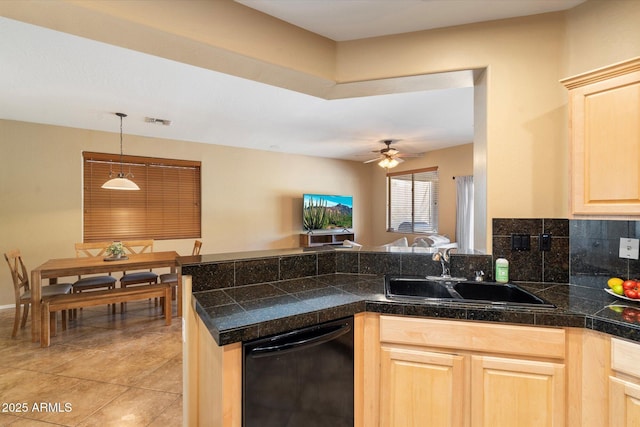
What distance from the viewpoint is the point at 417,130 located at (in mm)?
4250

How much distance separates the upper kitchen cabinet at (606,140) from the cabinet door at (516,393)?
0.80m

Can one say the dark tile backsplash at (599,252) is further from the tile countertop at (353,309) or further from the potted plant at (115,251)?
the potted plant at (115,251)

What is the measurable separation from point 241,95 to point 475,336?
9.55 feet

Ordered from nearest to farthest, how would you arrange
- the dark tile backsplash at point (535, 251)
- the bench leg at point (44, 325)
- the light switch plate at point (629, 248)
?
the light switch plate at point (629, 248)
the dark tile backsplash at point (535, 251)
the bench leg at point (44, 325)

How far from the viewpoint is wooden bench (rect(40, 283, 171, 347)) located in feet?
9.02

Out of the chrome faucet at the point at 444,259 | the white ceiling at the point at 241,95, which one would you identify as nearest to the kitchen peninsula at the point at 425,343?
the chrome faucet at the point at 444,259

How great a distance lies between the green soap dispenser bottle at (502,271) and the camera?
168 cm


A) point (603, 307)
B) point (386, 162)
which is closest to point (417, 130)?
point (386, 162)

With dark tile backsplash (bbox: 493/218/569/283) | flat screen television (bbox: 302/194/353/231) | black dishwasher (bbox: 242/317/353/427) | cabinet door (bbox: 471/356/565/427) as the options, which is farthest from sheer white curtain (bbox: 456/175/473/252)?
black dishwasher (bbox: 242/317/353/427)

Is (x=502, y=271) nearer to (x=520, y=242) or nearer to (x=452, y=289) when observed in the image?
(x=520, y=242)

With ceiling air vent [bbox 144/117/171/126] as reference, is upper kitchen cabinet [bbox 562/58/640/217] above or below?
below

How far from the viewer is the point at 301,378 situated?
3.93 feet

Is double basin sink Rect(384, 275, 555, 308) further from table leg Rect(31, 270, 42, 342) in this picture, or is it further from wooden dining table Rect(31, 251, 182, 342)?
table leg Rect(31, 270, 42, 342)

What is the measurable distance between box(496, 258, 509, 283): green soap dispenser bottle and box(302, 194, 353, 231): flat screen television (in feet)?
14.4
